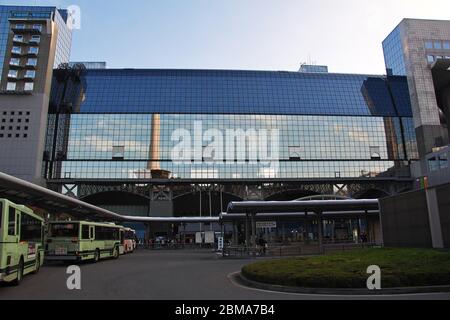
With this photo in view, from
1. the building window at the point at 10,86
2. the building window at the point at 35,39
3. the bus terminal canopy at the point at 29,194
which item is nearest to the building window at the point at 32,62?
the building window at the point at 35,39

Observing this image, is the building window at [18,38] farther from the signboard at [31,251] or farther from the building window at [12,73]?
the signboard at [31,251]

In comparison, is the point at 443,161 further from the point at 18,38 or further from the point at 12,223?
the point at 18,38

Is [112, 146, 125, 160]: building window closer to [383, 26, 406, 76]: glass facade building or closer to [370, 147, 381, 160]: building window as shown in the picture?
[370, 147, 381, 160]: building window

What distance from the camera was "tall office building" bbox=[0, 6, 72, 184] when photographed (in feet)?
245

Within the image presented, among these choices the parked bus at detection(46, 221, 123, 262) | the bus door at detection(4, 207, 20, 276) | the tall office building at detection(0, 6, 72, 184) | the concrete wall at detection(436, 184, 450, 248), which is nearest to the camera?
the bus door at detection(4, 207, 20, 276)

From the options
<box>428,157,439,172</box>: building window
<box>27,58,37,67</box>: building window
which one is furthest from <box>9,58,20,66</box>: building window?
<box>428,157,439,172</box>: building window

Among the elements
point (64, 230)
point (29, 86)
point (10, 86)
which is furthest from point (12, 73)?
point (64, 230)

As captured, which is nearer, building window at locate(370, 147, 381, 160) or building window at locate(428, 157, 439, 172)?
building window at locate(428, 157, 439, 172)

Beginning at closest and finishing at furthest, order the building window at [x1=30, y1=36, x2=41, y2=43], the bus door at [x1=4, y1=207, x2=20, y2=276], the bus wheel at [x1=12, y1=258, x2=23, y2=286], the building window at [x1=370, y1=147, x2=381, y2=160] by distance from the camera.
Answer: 1. the bus door at [x1=4, y1=207, x2=20, y2=276]
2. the bus wheel at [x1=12, y1=258, x2=23, y2=286]
3. the building window at [x1=30, y1=36, x2=41, y2=43]
4. the building window at [x1=370, y1=147, x2=381, y2=160]

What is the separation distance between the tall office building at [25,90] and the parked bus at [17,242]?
201ft

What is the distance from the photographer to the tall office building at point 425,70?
263ft

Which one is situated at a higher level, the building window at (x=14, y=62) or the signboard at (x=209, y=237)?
the building window at (x=14, y=62)

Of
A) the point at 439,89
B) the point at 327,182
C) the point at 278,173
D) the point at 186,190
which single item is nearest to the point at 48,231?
the point at 186,190

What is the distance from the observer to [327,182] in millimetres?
81438
